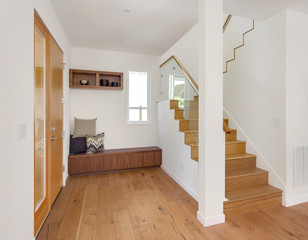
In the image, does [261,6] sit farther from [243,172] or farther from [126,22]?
[243,172]

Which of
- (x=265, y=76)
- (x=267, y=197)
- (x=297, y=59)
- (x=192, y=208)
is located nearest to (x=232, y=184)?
(x=267, y=197)

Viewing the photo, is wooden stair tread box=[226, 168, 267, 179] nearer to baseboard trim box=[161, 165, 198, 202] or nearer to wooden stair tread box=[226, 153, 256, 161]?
wooden stair tread box=[226, 153, 256, 161]

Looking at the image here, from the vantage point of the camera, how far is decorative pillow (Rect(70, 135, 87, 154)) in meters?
3.58

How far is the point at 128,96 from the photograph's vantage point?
14.1 feet

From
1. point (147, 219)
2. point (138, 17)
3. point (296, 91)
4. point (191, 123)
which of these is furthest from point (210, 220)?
point (138, 17)

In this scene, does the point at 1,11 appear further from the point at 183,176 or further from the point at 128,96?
the point at 128,96

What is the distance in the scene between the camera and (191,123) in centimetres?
295

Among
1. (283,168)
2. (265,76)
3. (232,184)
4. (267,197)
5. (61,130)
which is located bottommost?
(267,197)

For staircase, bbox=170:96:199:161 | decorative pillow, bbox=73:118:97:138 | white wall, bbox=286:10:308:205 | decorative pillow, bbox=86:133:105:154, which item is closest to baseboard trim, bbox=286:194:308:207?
white wall, bbox=286:10:308:205

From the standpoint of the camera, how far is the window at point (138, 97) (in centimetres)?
→ 434

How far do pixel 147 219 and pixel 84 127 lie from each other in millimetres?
2453

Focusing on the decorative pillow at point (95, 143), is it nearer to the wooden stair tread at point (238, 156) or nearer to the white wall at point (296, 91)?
the wooden stair tread at point (238, 156)

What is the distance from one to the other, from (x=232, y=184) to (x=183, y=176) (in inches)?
32.1

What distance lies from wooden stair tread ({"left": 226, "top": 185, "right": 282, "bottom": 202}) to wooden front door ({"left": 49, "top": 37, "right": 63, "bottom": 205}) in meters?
2.41
